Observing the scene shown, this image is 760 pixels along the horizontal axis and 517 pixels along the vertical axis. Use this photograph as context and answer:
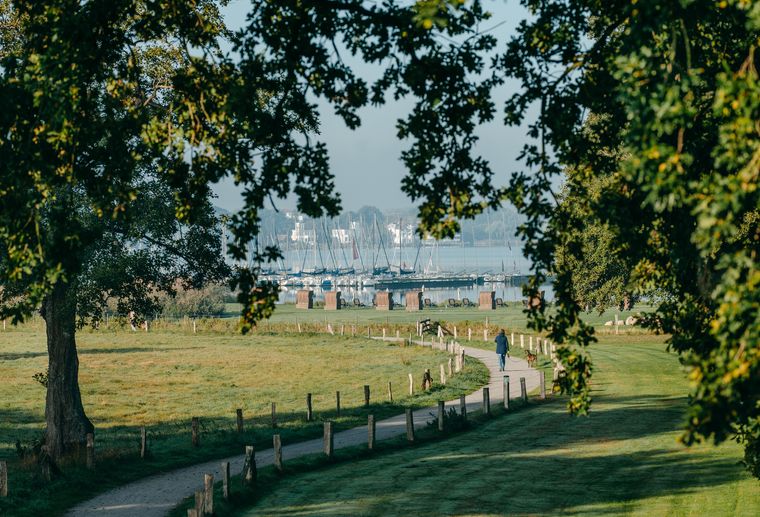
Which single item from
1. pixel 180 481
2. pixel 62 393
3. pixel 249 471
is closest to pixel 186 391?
pixel 62 393

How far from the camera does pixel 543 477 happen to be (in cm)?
2516

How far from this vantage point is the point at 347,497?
2306 cm

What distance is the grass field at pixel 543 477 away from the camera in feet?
71.5

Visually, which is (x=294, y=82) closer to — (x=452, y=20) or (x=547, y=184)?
(x=452, y=20)

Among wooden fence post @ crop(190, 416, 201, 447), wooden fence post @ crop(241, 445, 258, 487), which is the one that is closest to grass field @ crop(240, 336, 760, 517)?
wooden fence post @ crop(241, 445, 258, 487)

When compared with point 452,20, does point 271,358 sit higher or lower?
lower

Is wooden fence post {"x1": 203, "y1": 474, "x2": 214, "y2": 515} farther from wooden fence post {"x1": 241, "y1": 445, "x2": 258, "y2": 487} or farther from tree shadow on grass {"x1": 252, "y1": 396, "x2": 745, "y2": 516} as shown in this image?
wooden fence post {"x1": 241, "y1": 445, "x2": 258, "y2": 487}

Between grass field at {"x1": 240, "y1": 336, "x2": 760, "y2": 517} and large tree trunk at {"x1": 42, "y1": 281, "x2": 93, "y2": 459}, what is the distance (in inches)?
335

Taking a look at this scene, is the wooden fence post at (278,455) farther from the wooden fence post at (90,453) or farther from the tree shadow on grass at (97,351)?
the tree shadow on grass at (97,351)

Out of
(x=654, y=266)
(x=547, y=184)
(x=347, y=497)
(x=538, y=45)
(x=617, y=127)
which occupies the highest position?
(x=538, y=45)

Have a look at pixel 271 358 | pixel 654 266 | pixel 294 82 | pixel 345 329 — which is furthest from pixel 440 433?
pixel 345 329

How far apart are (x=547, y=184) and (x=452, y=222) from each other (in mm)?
1548

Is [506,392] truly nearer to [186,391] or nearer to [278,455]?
[278,455]

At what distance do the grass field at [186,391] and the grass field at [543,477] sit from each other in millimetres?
5681
